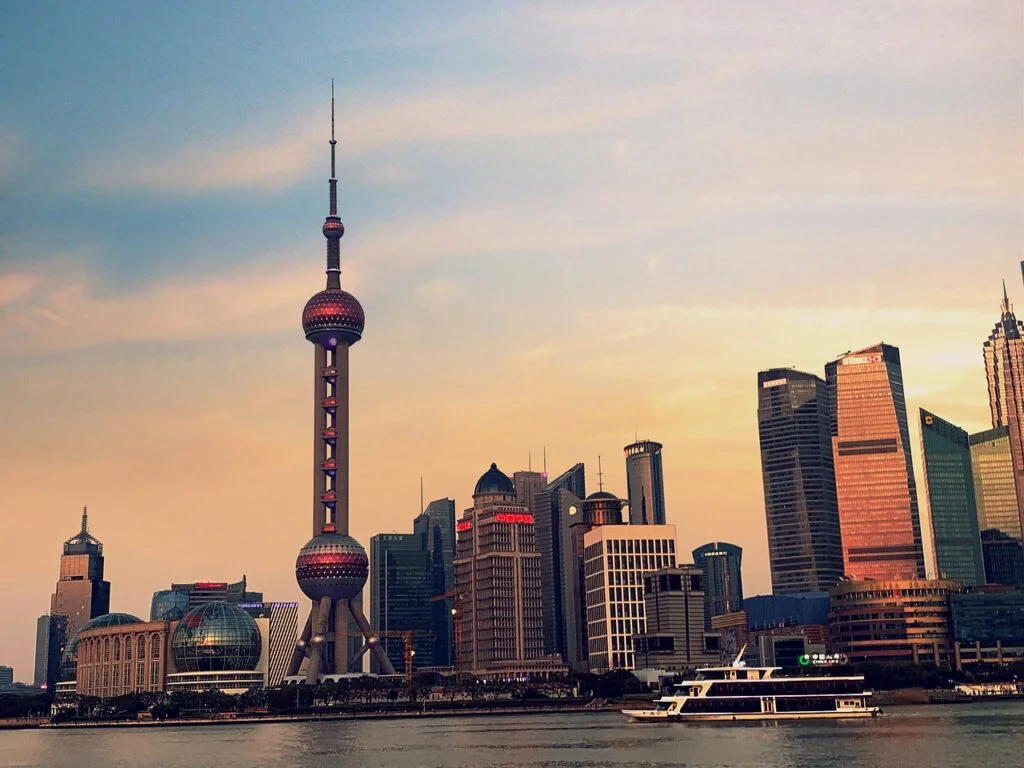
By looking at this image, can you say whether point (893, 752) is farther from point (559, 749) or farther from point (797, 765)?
point (559, 749)

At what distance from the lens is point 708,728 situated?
192 metres

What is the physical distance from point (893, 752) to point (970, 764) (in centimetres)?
1430

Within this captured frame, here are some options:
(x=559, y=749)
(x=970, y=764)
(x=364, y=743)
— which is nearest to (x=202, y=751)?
(x=364, y=743)

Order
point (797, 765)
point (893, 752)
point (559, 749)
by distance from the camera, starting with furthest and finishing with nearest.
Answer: point (559, 749) < point (893, 752) < point (797, 765)

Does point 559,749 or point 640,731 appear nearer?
point 559,749

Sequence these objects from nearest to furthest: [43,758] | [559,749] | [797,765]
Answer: [797,765]
[559,749]
[43,758]

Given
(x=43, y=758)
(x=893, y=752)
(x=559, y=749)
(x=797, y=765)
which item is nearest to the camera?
(x=797, y=765)

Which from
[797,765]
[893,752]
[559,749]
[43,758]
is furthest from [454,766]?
[43,758]

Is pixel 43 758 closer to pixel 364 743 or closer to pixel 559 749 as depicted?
pixel 364 743

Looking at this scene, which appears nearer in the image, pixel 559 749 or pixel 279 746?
pixel 559 749

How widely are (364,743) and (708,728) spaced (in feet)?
172

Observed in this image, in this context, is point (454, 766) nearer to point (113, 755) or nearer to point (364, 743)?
point (364, 743)

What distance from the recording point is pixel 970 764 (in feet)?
433

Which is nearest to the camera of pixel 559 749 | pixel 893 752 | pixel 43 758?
pixel 893 752
